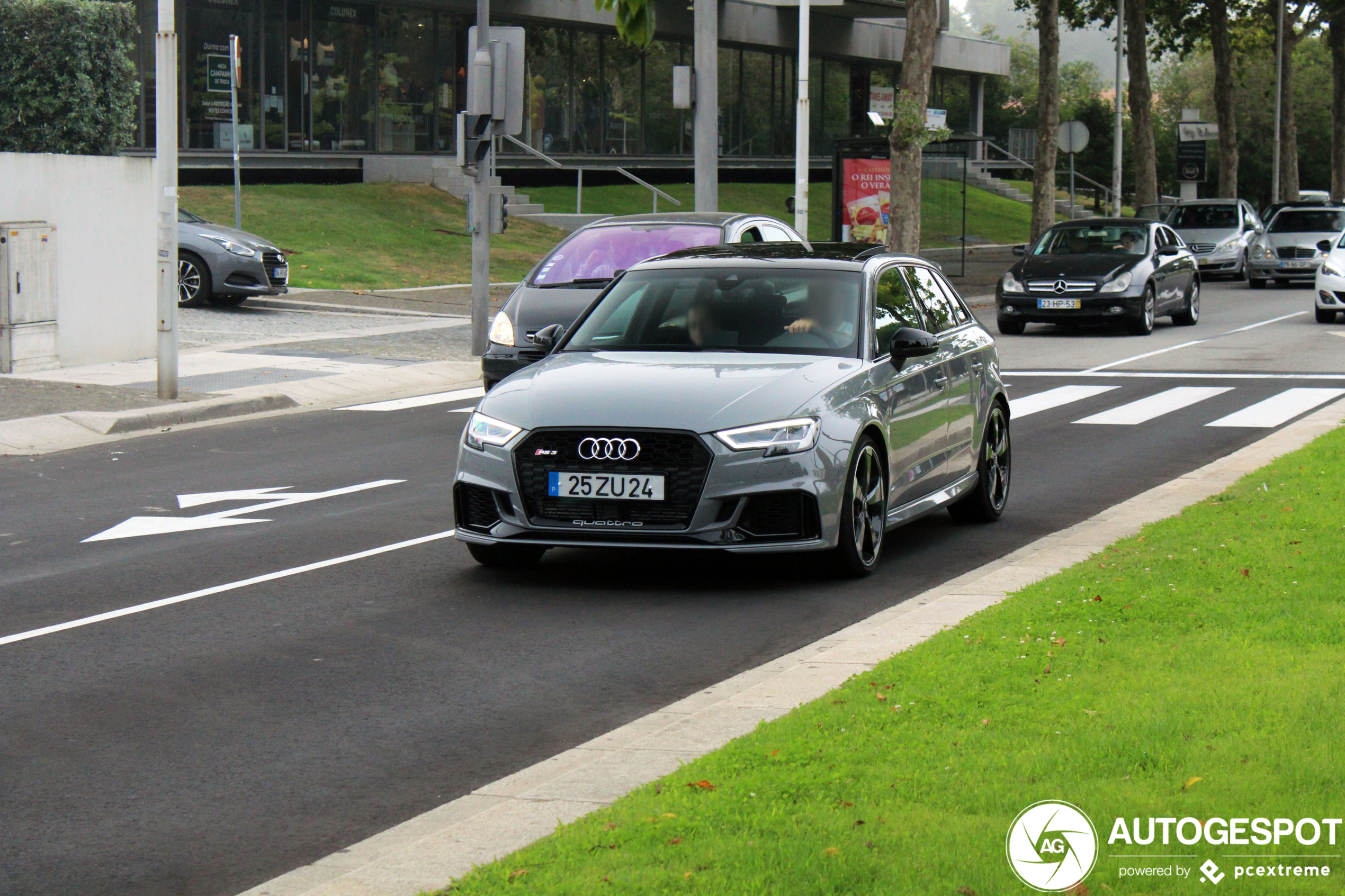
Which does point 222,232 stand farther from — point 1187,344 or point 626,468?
point 626,468

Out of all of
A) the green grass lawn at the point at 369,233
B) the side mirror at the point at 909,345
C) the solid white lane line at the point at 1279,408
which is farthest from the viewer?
the green grass lawn at the point at 369,233

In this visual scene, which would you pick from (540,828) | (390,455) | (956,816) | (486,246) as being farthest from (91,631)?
(486,246)

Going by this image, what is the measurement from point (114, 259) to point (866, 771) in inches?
626

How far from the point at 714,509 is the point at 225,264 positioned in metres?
17.6

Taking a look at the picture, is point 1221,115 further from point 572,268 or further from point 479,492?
point 479,492

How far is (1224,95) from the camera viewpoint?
56.4m

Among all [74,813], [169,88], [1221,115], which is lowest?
[74,813]

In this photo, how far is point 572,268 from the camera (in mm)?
16234

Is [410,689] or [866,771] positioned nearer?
[866,771]

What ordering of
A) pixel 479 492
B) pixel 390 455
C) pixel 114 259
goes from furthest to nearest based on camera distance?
pixel 114 259
pixel 390 455
pixel 479 492

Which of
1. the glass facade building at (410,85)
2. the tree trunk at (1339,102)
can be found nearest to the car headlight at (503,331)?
the glass facade building at (410,85)

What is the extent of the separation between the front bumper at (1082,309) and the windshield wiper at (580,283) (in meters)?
11.0

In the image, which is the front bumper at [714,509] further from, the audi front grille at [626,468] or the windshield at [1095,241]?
the windshield at [1095,241]

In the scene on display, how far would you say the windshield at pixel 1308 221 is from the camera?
39.5m
